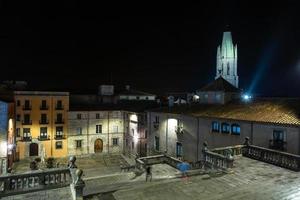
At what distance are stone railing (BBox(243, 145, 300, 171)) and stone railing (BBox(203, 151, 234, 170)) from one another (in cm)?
379

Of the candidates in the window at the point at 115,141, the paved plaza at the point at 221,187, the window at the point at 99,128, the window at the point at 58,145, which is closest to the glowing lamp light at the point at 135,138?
the window at the point at 115,141

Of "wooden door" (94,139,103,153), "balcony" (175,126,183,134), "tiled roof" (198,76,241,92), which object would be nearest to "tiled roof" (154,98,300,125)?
"balcony" (175,126,183,134)

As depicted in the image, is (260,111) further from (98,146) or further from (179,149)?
(98,146)

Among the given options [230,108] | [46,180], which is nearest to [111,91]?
[230,108]

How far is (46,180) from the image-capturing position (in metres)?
13.3

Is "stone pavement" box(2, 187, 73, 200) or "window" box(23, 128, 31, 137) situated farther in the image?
"window" box(23, 128, 31, 137)

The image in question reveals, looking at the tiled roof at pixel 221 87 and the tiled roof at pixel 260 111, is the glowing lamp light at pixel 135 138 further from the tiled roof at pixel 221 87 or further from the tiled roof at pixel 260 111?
the tiled roof at pixel 221 87

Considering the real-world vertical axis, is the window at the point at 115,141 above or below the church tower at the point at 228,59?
below

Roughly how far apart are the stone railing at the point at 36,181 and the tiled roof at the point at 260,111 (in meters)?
19.8

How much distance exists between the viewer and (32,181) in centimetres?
1301

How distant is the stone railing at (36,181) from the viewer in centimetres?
1238

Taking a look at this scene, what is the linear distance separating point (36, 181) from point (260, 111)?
24.0 m

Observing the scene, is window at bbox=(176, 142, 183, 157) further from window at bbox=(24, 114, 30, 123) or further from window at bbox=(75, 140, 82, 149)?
window at bbox=(24, 114, 30, 123)

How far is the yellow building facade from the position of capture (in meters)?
48.2
